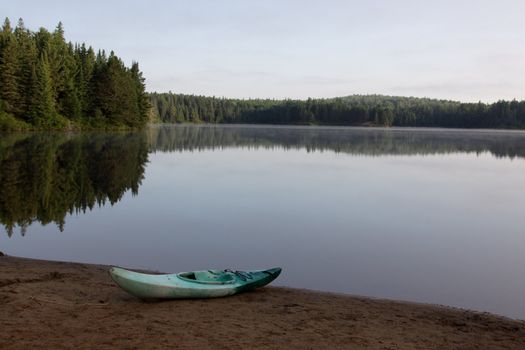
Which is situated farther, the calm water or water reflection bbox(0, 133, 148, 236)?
water reflection bbox(0, 133, 148, 236)

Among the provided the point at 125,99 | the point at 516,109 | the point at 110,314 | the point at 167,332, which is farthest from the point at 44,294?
the point at 516,109

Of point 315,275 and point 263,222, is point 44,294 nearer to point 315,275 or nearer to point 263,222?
point 315,275

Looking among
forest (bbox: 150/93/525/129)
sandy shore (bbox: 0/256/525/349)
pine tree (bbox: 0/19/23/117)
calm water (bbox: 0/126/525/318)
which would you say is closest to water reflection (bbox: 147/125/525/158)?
pine tree (bbox: 0/19/23/117)

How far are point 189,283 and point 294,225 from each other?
6600 mm

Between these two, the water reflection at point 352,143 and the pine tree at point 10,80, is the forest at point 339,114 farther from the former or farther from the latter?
the pine tree at point 10,80

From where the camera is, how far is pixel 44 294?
305 inches

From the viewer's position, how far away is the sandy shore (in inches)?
238

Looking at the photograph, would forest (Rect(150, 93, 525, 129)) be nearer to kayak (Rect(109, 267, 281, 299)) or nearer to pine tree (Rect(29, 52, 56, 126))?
pine tree (Rect(29, 52, 56, 126))

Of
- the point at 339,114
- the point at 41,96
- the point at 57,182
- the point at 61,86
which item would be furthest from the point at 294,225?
the point at 339,114

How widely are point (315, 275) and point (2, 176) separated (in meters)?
15.8

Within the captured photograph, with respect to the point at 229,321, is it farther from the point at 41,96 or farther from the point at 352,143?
the point at 41,96

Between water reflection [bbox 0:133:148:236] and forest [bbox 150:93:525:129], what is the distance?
372 feet

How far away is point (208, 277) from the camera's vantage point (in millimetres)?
8305

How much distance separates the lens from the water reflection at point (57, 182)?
1492 cm
